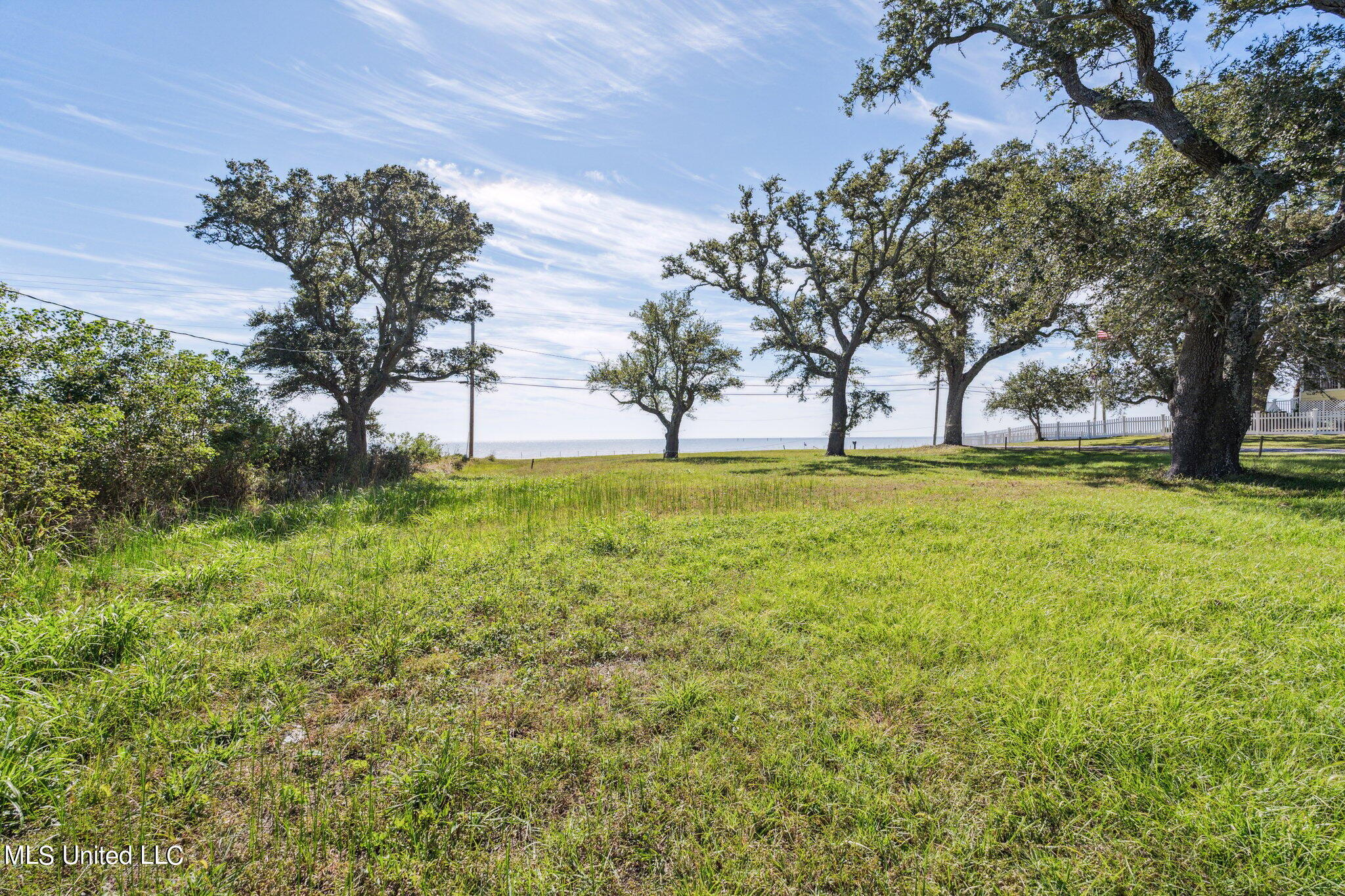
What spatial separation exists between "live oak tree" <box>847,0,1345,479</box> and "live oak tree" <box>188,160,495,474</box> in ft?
72.9

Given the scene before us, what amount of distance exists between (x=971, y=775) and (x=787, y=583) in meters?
2.78

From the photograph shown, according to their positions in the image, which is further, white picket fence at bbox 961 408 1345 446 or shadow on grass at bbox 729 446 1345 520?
white picket fence at bbox 961 408 1345 446

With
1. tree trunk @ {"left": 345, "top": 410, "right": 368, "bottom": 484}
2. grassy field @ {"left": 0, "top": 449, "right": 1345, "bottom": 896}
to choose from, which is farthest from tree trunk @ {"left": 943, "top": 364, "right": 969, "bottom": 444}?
tree trunk @ {"left": 345, "top": 410, "right": 368, "bottom": 484}

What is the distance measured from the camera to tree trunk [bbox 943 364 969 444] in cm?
2806

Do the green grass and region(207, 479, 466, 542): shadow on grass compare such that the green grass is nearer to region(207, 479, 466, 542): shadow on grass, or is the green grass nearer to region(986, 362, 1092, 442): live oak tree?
region(986, 362, 1092, 442): live oak tree

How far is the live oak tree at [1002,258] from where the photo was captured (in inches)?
459

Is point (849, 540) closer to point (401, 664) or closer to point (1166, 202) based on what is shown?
point (401, 664)

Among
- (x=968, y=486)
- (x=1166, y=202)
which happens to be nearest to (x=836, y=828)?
(x=968, y=486)

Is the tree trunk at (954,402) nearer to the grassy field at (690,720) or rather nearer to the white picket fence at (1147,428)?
the white picket fence at (1147,428)

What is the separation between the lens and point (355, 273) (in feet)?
90.0

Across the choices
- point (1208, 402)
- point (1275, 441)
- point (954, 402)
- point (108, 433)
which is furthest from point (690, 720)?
point (1275, 441)

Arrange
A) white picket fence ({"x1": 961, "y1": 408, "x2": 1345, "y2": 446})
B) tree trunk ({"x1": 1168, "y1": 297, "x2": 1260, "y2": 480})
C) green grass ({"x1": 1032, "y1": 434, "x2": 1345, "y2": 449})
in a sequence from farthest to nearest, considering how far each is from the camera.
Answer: white picket fence ({"x1": 961, "y1": 408, "x2": 1345, "y2": 446}) < green grass ({"x1": 1032, "y1": 434, "x2": 1345, "y2": 449}) < tree trunk ({"x1": 1168, "y1": 297, "x2": 1260, "y2": 480})

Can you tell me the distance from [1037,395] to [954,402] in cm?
1704

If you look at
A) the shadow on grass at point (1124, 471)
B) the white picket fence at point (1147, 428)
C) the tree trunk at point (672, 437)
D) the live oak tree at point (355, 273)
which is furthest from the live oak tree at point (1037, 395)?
the live oak tree at point (355, 273)
